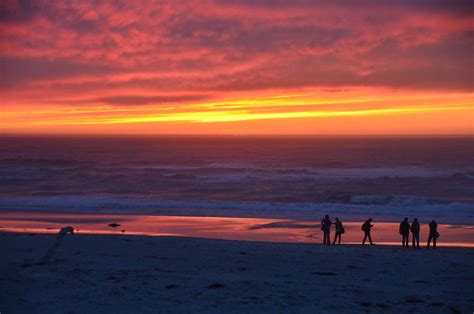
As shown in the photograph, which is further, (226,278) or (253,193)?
(253,193)

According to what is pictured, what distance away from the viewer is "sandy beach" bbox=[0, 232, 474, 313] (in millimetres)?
8953

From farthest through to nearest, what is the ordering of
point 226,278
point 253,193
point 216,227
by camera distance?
point 253,193 < point 216,227 < point 226,278

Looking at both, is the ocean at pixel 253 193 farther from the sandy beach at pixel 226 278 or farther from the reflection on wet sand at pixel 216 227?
the sandy beach at pixel 226 278

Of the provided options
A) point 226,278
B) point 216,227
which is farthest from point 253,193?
point 226,278

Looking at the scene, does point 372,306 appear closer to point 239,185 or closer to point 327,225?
point 327,225

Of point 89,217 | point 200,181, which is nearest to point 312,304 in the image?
point 89,217

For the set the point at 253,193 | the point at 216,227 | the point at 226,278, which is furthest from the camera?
the point at 253,193

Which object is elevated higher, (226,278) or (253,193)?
(253,193)

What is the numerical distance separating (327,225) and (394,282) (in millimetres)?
6180

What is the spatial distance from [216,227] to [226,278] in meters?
11.7

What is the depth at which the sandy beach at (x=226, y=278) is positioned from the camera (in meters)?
8.95

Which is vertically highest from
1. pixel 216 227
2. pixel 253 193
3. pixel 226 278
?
pixel 253 193

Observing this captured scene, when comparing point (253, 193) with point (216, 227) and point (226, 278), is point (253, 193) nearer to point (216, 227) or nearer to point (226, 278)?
point (216, 227)

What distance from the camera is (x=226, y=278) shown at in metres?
11.0
